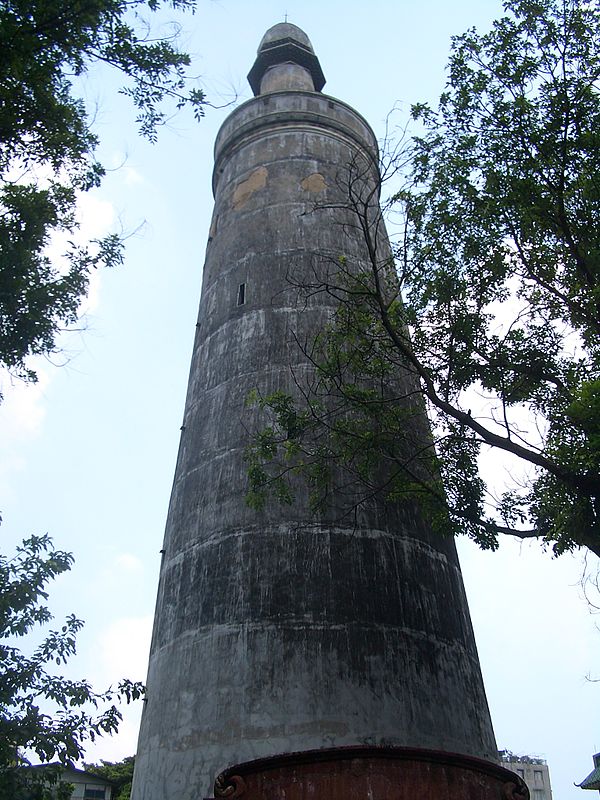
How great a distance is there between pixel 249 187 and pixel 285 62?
878 cm

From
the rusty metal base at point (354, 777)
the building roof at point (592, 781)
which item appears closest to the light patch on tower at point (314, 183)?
the rusty metal base at point (354, 777)

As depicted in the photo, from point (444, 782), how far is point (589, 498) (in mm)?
4255

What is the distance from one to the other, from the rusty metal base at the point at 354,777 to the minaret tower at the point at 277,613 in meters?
1.87

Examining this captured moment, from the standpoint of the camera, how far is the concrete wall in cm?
1137

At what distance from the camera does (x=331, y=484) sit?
44.5 feet

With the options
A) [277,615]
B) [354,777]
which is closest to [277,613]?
[277,615]

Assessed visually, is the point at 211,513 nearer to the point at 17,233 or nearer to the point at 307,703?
the point at 307,703

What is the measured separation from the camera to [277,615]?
39.8 ft

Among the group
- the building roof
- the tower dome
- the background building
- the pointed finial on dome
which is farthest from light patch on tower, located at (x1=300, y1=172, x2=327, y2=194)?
the background building

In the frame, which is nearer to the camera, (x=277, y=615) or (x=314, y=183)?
(x=277, y=615)

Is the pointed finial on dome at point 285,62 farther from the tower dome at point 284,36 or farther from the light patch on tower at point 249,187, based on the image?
the light patch on tower at point 249,187

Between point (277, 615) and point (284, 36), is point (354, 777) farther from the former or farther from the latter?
point (284, 36)

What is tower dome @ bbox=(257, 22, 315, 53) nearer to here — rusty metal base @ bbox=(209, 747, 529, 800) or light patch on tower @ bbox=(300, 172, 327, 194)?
light patch on tower @ bbox=(300, 172, 327, 194)

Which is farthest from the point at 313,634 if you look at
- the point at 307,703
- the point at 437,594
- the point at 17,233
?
the point at 17,233
